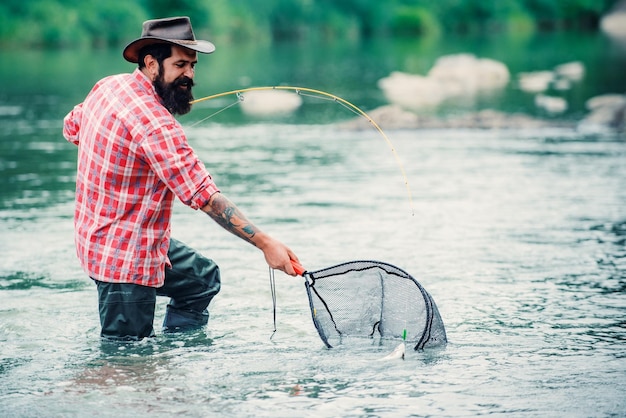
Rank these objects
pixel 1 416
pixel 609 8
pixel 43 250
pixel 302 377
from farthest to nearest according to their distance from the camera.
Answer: pixel 609 8 → pixel 43 250 → pixel 302 377 → pixel 1 416

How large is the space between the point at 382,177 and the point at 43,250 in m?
5.10

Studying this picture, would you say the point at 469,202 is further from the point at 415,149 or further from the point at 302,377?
the point at 302,377

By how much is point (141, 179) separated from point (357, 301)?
1.41 meters

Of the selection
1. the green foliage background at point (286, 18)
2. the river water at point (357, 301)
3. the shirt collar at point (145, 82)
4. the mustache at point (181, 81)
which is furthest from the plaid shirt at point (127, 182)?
the green foliage background at point (286, 18)

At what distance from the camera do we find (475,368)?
518 cm

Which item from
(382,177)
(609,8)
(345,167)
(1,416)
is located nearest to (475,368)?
(1,416)

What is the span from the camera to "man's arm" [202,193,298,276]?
16.0ft

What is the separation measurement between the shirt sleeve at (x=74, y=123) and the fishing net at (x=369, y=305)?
1.45 metres

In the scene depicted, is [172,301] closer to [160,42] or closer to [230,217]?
[230,217]

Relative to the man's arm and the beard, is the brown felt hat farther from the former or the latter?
the man's arm

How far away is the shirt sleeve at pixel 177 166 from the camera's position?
477cm

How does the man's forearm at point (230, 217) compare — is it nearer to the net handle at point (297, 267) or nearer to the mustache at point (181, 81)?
the net handle at point (297, 267)

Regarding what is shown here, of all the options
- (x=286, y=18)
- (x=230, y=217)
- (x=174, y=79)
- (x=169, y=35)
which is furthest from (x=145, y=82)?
(x=286, y=18)

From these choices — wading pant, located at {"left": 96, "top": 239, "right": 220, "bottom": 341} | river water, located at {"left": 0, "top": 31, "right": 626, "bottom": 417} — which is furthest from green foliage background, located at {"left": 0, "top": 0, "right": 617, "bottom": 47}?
wading pant, located at {"left": 96, "top": 239, "right": 220, "bottom": 341}
